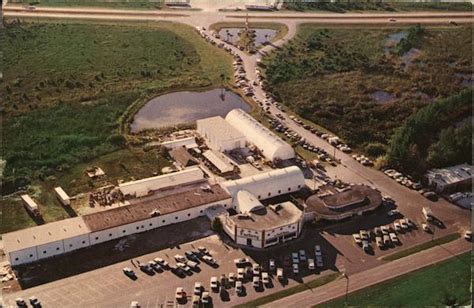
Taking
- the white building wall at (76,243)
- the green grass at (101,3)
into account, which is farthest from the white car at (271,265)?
the green grass at (101,3)

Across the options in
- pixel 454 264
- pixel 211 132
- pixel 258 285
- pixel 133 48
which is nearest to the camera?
pixel 258 285

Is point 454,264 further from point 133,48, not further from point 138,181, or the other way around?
point 133,48

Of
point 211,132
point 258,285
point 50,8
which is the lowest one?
point 258,285

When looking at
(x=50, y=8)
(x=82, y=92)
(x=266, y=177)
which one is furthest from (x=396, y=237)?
(x=50, y=8)

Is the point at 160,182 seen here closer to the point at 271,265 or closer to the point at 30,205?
the point at 30,205

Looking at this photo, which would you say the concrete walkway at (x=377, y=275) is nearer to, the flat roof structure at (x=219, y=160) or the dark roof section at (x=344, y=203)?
the dark roof section at (x=344, y=203)

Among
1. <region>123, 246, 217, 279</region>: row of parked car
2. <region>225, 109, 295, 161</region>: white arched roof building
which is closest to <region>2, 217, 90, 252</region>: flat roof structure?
<region>123, 246, 217, 279</region>: row of parked car

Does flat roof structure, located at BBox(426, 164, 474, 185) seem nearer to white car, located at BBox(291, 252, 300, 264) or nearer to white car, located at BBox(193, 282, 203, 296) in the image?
white car, located at BBox(291, 252, 300, 264)
